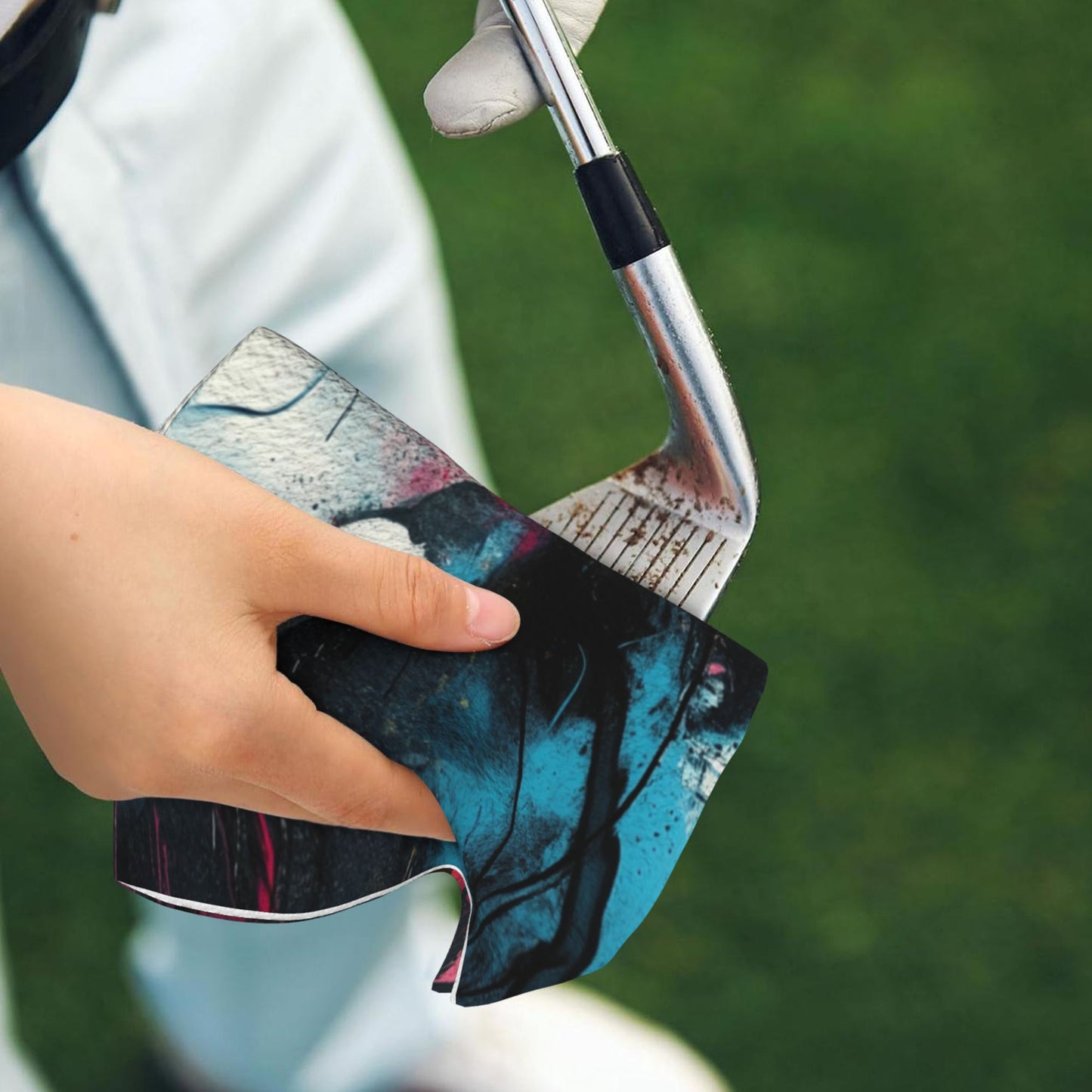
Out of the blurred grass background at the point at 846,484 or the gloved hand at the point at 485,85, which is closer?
the gloved hand at the point at 485,85

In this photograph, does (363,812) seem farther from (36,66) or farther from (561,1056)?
(561,1056)

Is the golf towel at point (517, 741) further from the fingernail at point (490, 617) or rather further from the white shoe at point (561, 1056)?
the white shoe at point (561, 1056)

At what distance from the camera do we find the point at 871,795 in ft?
5.76

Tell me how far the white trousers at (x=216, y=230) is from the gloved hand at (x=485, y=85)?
7.1 inches

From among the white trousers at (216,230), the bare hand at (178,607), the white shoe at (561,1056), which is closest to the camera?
the bare hand at (178,607)

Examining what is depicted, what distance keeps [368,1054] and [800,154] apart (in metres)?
1.60

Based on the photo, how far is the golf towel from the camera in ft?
2.46

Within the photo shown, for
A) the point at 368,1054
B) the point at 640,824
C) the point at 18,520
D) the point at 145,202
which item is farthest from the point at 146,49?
the point at 368,1054

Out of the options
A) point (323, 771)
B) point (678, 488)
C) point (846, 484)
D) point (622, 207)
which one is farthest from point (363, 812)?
point (846, 484)

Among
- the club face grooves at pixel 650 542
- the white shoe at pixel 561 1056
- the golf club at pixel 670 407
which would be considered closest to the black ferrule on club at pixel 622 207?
the golf club at pixel 670 407

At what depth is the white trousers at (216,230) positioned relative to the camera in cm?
89

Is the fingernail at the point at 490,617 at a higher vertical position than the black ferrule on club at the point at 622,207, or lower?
lower

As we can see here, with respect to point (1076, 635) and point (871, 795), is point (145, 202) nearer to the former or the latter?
point (871, 795)

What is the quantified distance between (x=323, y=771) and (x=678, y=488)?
0.91 ft
